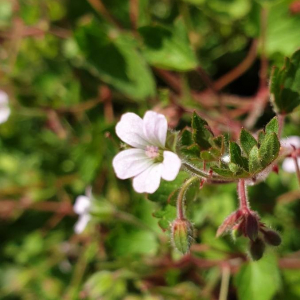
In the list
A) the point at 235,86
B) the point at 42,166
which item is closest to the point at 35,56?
the point at 42,166

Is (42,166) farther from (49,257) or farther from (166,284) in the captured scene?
(166,284)

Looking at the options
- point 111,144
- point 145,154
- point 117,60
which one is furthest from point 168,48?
point 145,154

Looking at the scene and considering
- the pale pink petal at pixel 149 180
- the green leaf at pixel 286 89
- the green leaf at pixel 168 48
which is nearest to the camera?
the pale pink petal at pixel 149 180

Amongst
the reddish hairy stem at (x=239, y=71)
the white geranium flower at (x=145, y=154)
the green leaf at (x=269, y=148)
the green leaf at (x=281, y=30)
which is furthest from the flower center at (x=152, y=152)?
the reddish hairy stem at (x=239, y=71)

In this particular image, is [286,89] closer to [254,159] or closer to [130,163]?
[254,159]

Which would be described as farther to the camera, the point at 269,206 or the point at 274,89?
the point at 269,206

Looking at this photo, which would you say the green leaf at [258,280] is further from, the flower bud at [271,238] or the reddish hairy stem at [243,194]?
the reddish hairy stem at [243,194]
